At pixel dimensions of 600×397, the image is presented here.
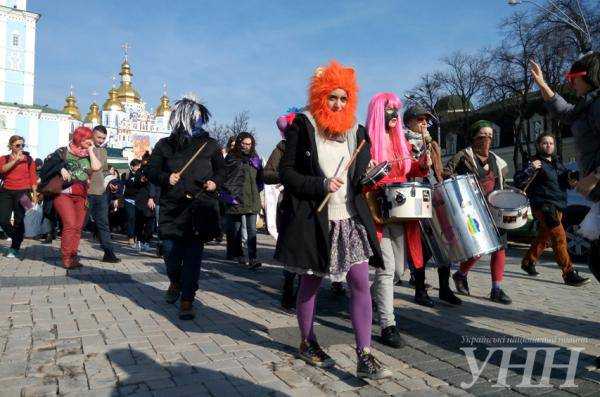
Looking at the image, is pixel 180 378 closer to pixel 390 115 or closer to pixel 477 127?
pixel 390 115

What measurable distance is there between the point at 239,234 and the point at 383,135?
5.04 m

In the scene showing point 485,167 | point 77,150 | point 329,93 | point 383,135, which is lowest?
point 485,167

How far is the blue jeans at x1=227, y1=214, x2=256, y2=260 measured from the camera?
7.92 meters

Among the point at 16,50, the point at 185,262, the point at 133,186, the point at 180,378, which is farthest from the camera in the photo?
the point at 16,50

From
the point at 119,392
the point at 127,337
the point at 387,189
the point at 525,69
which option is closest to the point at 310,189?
the point at 387,189

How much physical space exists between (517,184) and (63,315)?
16.1 ft

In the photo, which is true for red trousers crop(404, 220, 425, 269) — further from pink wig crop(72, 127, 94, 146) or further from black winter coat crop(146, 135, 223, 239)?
pink wig crop(72, 127, 94, 146)

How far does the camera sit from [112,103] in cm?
8494

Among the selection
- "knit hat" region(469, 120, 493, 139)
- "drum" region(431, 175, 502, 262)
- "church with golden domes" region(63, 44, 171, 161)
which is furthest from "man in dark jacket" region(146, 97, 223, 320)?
"church with golden domes" region(63, 44, 171, 161)

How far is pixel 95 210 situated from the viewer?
8203mm

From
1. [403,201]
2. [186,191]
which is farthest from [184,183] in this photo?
[403,201]

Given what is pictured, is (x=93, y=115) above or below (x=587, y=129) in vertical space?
above

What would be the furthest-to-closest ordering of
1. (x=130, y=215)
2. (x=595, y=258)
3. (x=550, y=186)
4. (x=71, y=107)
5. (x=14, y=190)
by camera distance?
(x=71, y=107)
(x=130, y=215)
(x=14, y=190)
(x=550, y=186)
(x=595, y=258)

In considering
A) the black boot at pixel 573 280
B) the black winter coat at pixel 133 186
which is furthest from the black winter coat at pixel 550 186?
the black winter coat at pixel 133 186
